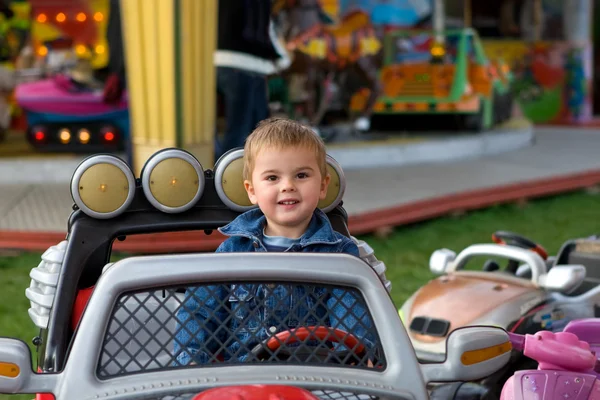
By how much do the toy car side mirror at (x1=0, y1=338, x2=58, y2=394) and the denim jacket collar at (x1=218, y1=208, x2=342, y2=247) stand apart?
72 cm

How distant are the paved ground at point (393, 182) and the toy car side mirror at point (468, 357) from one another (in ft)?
16.7

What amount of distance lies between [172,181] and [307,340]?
3.32 feet

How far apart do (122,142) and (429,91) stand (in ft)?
13.6

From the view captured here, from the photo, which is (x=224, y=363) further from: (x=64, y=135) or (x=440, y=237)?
(x=64, y=135)

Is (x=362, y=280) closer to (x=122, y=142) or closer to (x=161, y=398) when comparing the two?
(x=161, y=398)

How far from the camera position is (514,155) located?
11.2 meters

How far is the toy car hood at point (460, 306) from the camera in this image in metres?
3.49

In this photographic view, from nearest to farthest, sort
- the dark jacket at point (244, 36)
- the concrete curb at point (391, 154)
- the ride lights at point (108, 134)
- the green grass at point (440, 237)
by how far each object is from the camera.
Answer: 1. the green grass at point (440, 237)
2. the dark jacket at point (244, 36)
3. the concrete curb at point (391, 154)
4. the ride lights at point (108, 134)

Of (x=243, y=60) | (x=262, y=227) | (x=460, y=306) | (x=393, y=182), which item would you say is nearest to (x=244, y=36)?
(x=243, y=60)

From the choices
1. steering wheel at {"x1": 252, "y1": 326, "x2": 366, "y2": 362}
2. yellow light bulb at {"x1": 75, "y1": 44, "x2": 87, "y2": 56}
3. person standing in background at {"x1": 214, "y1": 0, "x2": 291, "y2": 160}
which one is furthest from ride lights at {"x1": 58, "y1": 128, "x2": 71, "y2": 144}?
steering wheel at {"x1": 252, "y1": 326, "x2": 366, "y2": 362}

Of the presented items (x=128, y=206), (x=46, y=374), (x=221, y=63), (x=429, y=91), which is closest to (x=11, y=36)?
(x=429, y=91)

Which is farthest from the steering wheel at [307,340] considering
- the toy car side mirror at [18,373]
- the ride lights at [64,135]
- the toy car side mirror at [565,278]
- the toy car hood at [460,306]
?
the ride lights at [64,135]

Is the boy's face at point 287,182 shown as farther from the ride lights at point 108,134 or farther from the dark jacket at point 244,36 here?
the ride lights at point 108,134

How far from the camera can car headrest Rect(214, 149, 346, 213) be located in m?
2.65
